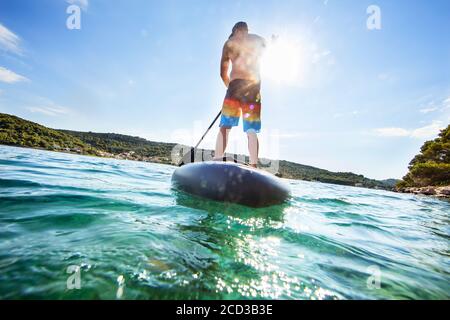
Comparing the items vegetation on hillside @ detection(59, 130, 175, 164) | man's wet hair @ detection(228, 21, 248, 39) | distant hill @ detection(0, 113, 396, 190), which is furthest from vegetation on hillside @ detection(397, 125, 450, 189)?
vegetation on hillside @ detection(59, 130, 175, 164)

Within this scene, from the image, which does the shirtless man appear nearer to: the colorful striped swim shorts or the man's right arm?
the colorful striped swim shorts

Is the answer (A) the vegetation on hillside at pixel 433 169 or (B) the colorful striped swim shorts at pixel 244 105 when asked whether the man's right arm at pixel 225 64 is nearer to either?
(B) the colorful striped swim shorts at pixel 244 105

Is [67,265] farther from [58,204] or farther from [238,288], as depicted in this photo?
[58,204]

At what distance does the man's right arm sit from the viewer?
17.5 feet

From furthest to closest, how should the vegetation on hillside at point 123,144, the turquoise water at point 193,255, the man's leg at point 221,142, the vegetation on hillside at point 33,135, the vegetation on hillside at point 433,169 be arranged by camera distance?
the vegetation on hillside at point 123,144 → the vegetation on hillside at point 33,135 → the vegetation on hillside at point 433,169 → the man's leg at point 221,142 → the turquoise water at point 193,255

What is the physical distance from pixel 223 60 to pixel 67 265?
16.6ft

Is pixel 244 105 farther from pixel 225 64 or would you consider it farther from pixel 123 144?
pixel 123 144

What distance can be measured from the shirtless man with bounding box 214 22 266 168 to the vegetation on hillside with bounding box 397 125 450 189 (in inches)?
1331

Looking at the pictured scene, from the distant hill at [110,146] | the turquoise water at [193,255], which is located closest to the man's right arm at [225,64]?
the turquoise water at [193,255]

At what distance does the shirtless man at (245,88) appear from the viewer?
5074 millimetres

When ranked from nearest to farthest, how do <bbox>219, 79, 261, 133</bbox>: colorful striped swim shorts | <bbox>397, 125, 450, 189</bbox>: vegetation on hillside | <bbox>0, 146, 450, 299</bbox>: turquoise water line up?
1. <bbox>0, 146, 450, 299</bbox>: turquoise water
2. <bbox>219, 79, 261, 133</bbox>: colorful striped swim shorts
3. <bbox>397, 125, 450, 189</bbox>: vegetation on hillside

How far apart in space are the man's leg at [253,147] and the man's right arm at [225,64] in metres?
1.58
